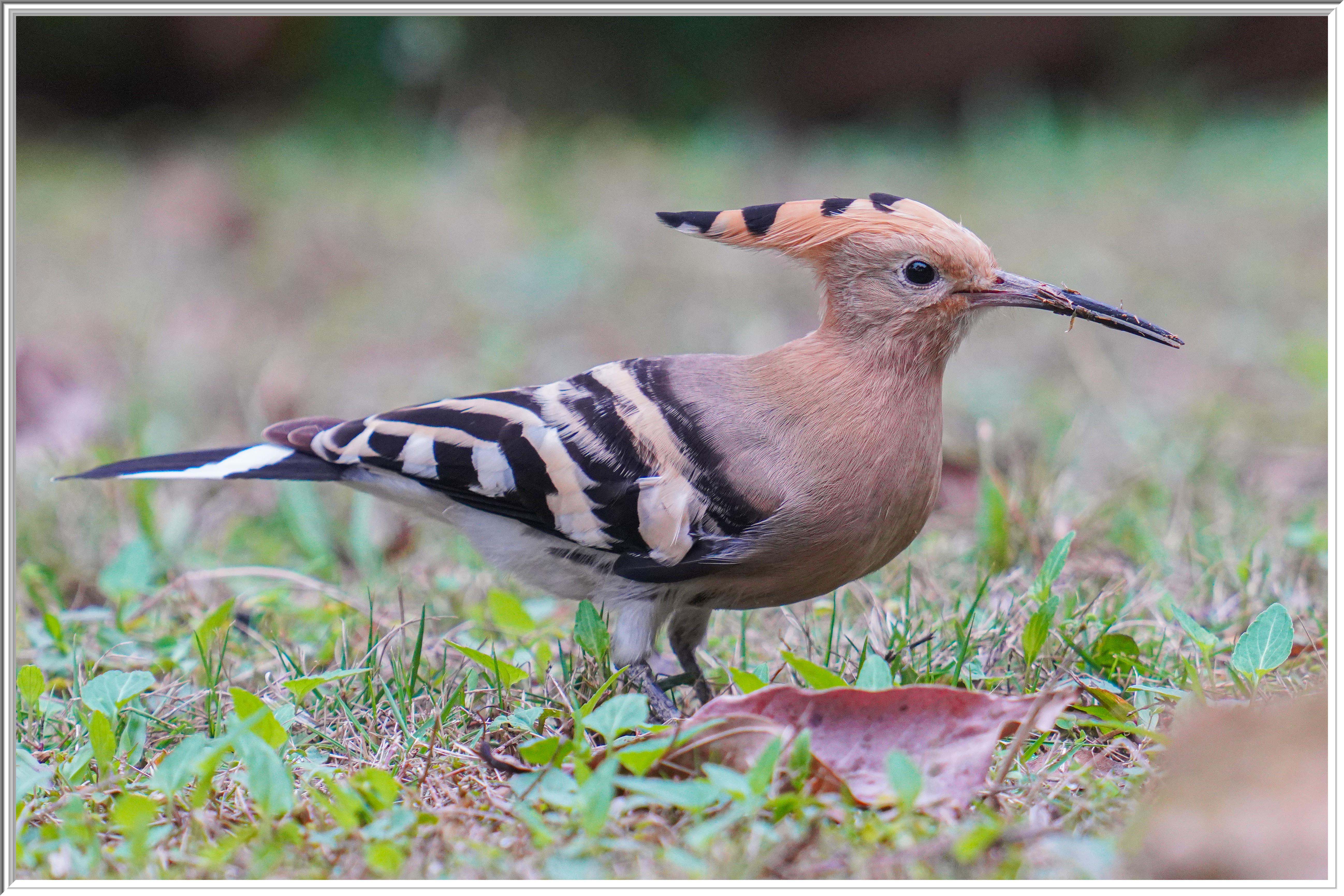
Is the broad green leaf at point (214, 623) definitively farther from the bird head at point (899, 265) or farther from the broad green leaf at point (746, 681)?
the bird head at point (899, 265)

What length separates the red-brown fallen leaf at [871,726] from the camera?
188 centimetres

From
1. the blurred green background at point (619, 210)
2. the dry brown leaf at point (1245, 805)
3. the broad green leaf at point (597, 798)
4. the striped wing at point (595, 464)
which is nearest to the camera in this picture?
the dry brown leaf at point (1245, 805)

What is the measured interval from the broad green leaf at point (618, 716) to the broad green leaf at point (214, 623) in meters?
0.92

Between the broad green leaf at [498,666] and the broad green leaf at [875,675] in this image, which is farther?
the broad green leaf at [498,666]

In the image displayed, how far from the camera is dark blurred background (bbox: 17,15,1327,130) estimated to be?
29.8 feet

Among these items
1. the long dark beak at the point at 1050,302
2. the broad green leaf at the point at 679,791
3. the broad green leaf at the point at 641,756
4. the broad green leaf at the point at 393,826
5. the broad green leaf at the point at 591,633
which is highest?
the long dark beak at the point at 1050,302

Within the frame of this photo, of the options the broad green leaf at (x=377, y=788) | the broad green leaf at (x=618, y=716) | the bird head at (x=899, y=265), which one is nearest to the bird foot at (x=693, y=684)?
the broad green leaf at (x=618, y=716)

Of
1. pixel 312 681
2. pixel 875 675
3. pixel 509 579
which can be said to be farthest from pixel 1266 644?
pixel 509 579

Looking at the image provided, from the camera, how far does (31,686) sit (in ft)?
7.43

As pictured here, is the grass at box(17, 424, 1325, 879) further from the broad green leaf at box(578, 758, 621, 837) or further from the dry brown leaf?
the dry brown leaf

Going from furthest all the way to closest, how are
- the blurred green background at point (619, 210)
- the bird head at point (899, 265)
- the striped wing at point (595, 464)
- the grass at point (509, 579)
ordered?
the blurred green background at point (619, 210) → the bird head at point (899, 265) → the striped wing at point (595, 464) → the grass at point (509, 579)

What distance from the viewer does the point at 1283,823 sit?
143 centimetres

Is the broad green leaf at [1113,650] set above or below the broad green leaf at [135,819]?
above

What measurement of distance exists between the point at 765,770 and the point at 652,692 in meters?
0.60
